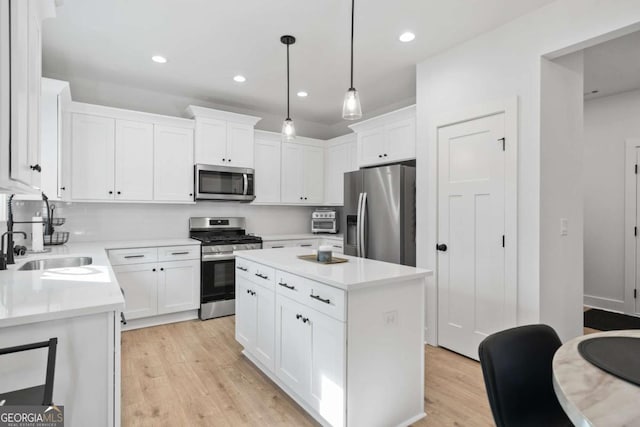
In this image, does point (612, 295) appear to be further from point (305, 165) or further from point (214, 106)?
point (214, 106)

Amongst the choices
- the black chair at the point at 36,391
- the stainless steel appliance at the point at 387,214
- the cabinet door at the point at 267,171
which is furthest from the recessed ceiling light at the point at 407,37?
the black chair at the point at 36,391

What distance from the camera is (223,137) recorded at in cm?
437

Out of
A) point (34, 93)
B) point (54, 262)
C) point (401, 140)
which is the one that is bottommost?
point (54, 262)

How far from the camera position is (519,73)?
8.62ft

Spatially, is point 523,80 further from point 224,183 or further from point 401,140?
point 224,183

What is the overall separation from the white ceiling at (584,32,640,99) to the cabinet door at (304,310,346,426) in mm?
3304

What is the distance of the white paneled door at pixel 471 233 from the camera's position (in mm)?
2762

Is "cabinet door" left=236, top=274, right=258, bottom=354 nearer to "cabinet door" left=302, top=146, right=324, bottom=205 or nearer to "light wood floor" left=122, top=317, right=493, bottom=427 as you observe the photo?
"light wood floor" left=122, top=317, right=493, bottom=427

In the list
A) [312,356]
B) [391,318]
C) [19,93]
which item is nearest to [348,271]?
[391,318]

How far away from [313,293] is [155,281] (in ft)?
8.07

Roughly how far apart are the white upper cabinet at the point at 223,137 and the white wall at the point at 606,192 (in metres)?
4.43

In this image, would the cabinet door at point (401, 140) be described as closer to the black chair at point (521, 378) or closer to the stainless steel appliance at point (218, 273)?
the stainless steel appliance at point (218, 273)

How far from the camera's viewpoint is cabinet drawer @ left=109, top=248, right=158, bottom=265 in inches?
139
